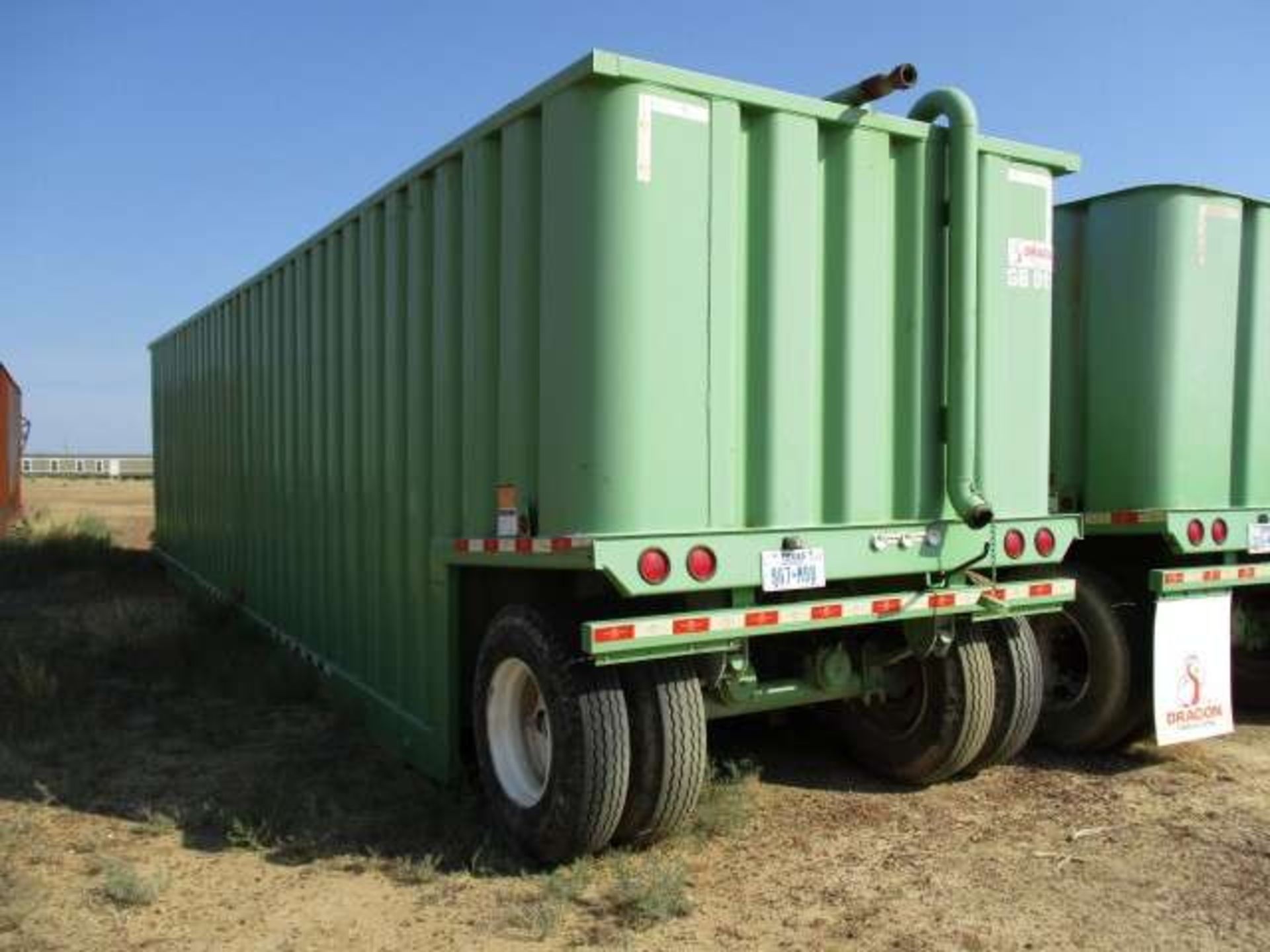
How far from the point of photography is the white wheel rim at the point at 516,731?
4.94 meters

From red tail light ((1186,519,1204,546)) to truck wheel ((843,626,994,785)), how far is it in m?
1.55

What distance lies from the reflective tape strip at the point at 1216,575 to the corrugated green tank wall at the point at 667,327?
0.97 m

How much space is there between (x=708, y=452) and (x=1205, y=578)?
3.22 meters

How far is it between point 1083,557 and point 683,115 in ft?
12.6

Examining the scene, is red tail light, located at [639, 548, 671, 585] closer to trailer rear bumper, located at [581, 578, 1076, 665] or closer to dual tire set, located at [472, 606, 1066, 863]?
trailer rear bumper, located at [581, 578, 1076, 665]

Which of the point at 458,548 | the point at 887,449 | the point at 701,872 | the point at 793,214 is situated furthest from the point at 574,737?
the point at 793,214

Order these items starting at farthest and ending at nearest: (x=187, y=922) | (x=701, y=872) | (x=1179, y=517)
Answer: (x=1179, y=517) < (x=701, y=872) < (x=187, y=922)

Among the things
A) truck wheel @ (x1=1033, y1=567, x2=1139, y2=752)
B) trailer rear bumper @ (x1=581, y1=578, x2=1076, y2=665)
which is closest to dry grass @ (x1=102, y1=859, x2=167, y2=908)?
trailer rear bumper @ (x1=581, y1=578, x2=1076, y2=665)

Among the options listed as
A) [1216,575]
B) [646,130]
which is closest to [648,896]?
[646,130]

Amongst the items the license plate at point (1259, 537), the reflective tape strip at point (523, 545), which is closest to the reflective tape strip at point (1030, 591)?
the license plate at point (1259, 537)

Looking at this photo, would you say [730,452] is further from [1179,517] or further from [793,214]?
[1179,517]

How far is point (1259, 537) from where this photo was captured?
6.55m

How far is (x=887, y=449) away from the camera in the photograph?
5141mm

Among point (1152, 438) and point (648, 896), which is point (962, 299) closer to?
point (1152, 438)
